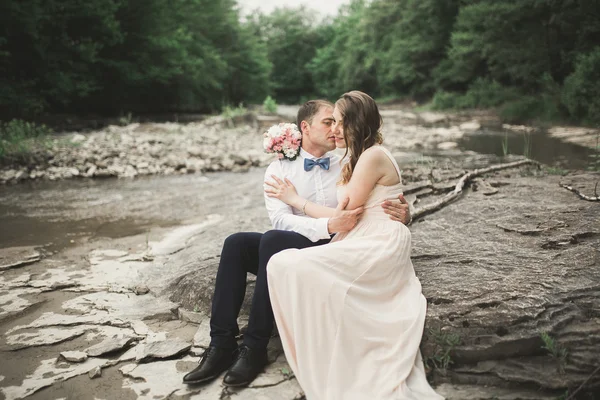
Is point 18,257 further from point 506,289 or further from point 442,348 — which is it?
point 506,289

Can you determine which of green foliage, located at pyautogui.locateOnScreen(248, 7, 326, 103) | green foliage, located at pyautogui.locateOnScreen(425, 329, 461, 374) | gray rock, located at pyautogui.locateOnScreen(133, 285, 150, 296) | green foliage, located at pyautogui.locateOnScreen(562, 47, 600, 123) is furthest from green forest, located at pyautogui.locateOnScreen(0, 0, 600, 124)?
green foliage, located at pyautogui.locateOnScreen(248, 7, 326, 103)

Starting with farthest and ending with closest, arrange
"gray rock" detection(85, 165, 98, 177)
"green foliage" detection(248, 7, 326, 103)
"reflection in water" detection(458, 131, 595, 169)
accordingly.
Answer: "green foliage" detection(248, 7, 326, 103)
"gray rock" detection(85, 165, 98, 177)
"reflection in water" detection(458, 131, 595, 169)

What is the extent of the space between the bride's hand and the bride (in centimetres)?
57

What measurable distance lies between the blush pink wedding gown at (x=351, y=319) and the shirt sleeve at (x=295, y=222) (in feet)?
1.01

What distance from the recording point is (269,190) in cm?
312

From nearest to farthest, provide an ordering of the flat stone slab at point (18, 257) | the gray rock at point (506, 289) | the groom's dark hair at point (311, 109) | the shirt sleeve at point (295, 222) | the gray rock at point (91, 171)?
the gray rock at point (506, 289) < the shirt sleeve at point (295, 222) < the groom's dark hair at point (311, 109) < the flat stone slab at point (18, 257) < the gray rock at point (91, 171)

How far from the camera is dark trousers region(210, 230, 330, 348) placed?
2564 mm

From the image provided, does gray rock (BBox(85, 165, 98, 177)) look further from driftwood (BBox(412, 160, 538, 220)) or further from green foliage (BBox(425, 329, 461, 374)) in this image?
green foliage (BBox(425, 329, 461, 374))

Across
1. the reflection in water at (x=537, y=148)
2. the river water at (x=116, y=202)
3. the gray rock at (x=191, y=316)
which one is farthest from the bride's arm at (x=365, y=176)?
the reflection in water at (x=537, y=148)

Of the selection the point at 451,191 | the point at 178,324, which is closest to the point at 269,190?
the point at 178,324

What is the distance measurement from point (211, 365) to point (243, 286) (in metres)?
0.50

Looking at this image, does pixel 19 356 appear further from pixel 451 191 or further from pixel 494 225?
pixel 451 191

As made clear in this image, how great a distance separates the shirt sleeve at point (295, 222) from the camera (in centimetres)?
284

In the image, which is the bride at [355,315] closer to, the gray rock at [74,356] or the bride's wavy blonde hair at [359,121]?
the bride's wavy blonde hair at [359,121]
